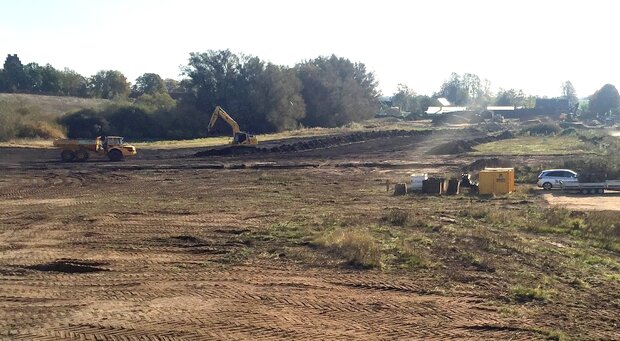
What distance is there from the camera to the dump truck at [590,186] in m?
35.0

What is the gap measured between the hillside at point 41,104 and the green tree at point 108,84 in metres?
24.0

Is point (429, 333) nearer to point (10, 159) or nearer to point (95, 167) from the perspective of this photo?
point (95, 167)

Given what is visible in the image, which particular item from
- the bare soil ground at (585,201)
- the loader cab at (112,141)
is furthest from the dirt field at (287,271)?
the loader cab at (112,141)

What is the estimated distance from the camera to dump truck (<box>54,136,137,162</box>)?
50.1 metres

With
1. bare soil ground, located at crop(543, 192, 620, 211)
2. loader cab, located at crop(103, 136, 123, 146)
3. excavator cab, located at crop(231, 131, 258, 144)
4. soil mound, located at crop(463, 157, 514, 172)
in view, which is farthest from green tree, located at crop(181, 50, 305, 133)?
bare soil ground, located at crop(543, 192, 620, 211)

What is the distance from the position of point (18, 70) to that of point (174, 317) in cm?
12240

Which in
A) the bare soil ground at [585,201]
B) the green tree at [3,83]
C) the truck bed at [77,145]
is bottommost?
the bare soil ground at [585,201]

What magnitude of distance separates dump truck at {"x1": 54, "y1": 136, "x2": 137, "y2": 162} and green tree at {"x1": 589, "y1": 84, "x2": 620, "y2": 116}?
13465 centimetres

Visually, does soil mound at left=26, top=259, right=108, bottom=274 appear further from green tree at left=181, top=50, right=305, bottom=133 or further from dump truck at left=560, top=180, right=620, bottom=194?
green tree at left=181, top=50, right=305, bottom=133

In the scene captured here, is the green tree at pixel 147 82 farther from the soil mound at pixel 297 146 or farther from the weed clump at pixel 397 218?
the weed clump at pixel 397 218

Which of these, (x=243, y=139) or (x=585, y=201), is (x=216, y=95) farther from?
(x=585, y=201)

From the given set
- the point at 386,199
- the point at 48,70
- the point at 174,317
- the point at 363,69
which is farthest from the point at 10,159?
the point at 363,69

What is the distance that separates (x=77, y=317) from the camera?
1278cm

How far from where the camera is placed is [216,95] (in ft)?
315
